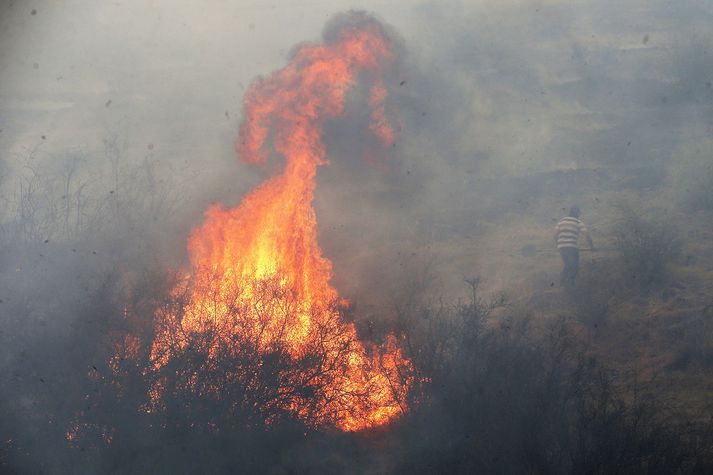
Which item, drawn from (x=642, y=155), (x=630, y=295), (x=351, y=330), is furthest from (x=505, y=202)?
(x=351, y=330)

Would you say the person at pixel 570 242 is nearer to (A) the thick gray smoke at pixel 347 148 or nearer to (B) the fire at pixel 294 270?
(A) the thick gray smoke at pixel 347 148

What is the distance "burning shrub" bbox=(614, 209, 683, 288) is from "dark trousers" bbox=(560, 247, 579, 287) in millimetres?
1513

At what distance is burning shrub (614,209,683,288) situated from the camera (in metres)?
15.9

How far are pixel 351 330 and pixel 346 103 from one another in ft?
20.2

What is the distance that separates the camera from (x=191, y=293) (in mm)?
11328

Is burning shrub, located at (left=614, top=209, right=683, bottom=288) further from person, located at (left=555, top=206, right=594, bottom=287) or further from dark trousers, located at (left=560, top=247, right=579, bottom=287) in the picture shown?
dark trousers, located at (left=560, top=247, right=579, bottom=287)

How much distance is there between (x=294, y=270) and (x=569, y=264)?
25.1 feet

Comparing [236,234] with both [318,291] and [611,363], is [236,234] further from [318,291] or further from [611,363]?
[611,363]

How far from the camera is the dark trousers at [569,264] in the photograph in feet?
52.4

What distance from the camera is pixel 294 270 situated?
1359cm

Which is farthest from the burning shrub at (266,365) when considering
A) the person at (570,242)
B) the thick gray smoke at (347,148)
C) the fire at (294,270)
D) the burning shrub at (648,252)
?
the burning shrub at (648,252)

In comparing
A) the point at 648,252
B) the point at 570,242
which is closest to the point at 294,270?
the point at 570,242

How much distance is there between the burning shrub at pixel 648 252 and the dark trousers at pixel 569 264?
4.96 feet

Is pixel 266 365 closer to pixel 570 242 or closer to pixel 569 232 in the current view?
pixel 570 242
